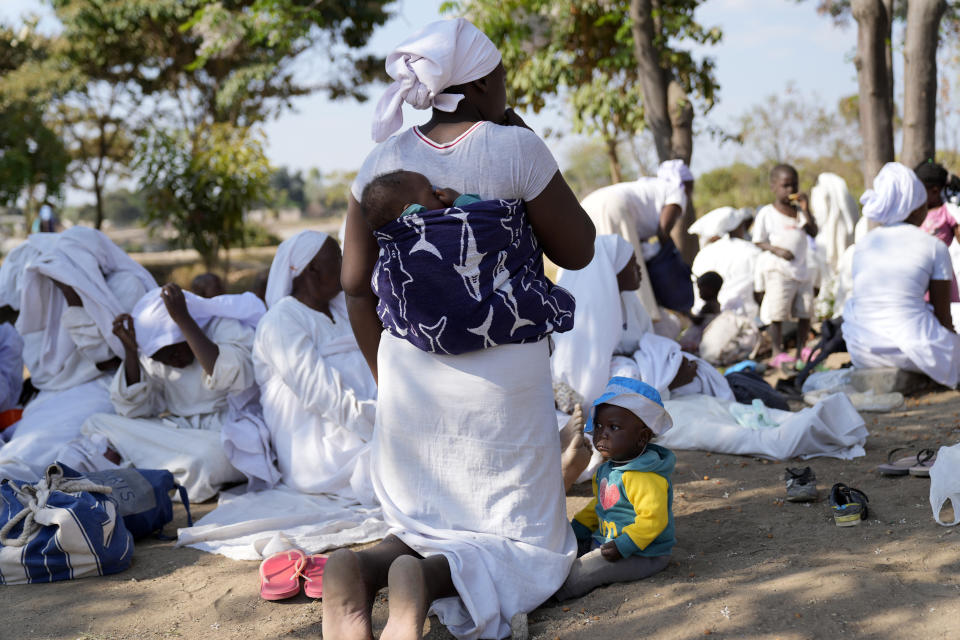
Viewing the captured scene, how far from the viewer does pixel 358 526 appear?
4.21m

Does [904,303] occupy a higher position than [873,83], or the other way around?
[873,83]

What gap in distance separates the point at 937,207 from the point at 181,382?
5.72 m

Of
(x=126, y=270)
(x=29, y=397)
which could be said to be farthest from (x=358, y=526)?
(x=29, y=397)

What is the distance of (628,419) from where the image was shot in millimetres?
3344

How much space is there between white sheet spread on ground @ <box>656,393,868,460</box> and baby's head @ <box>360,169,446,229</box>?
2.37 m

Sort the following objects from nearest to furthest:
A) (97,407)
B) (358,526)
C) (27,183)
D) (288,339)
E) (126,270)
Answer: (358,526), (288,339), (97,407), (126,270), (27,183)

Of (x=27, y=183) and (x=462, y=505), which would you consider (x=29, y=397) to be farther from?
(x=27, y=183)

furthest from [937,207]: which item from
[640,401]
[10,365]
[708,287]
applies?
[10,365]

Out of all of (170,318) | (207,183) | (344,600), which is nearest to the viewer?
(344,600)

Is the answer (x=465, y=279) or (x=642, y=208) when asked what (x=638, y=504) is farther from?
(x=642, y=208)

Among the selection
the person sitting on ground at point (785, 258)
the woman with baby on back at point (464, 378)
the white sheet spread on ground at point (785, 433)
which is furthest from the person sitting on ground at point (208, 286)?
the person sitting on ground at point (785, 258)

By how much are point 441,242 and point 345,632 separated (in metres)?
1.18

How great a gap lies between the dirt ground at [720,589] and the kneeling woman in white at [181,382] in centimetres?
78

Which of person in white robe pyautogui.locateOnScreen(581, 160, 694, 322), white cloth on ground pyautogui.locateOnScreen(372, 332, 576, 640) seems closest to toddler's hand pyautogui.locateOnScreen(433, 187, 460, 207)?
white cloth on ground pyautogui.locateOnScreen(372, 332, 576, 640)
